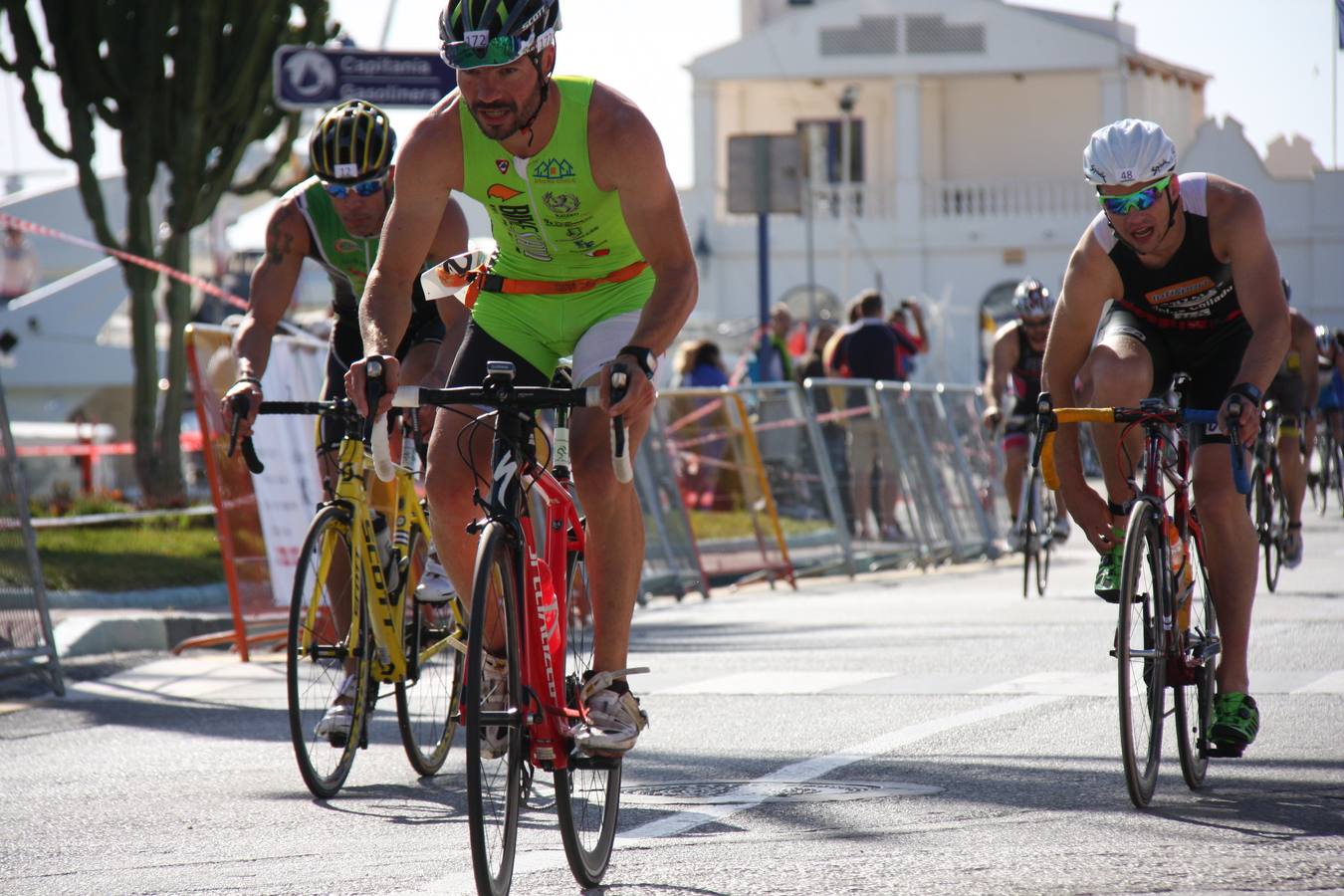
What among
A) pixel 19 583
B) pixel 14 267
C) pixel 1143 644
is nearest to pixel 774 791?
pixel 1143 644

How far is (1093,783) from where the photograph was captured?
20.8 ft

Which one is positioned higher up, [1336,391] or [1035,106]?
[1035,106]

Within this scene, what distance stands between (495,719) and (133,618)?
273 inches

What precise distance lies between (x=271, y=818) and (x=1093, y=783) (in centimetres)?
243

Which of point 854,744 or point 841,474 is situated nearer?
point 854,744

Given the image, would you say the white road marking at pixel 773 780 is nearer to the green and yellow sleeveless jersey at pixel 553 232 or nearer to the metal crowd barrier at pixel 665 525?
the green and yellow sleeveless jersey at pixel 553 232

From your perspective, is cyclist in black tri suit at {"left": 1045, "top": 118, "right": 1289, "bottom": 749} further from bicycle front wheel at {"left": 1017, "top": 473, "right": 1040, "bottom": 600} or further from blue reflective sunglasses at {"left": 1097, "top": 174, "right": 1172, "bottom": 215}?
bicycle front wheel at {"left": 1017, "top": 473, "right": 1040, "bottom": 600}

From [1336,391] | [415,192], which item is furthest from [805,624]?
[1336,391]

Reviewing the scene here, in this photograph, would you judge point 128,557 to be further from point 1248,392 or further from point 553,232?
point 1248,392

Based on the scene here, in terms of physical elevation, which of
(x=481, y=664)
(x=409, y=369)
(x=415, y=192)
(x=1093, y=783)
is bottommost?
(x=1093, y=783)

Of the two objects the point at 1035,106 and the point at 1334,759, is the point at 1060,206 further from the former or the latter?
the point at 1334,759

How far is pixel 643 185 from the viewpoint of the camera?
5395 millimetres

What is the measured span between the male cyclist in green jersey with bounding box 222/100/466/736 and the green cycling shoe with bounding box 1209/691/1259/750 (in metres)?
2.70

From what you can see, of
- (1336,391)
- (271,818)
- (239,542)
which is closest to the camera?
(271,818)
